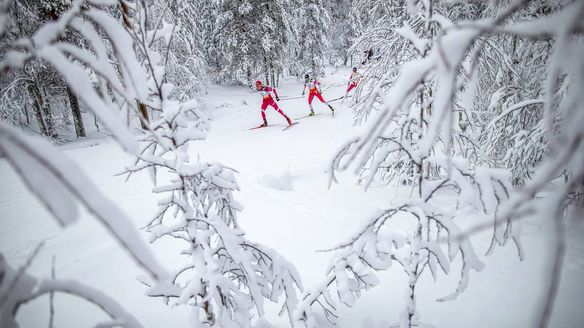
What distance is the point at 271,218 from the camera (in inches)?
216

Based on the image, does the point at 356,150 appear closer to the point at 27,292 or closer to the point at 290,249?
the point at 27,292

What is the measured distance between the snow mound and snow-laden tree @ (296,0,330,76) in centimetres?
2181

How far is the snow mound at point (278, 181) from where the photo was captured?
691 cm

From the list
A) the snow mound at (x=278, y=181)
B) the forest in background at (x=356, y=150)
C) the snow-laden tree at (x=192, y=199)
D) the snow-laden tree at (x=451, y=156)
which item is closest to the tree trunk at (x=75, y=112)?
the forest in background at (x=356, y=150)

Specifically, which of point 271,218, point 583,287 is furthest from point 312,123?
point 583,287

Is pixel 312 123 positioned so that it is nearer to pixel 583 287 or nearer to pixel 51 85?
pixel 583 287

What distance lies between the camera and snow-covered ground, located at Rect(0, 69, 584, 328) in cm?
311

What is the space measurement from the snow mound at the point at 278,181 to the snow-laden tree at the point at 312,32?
71.6 feet

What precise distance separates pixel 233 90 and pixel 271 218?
2328 cm

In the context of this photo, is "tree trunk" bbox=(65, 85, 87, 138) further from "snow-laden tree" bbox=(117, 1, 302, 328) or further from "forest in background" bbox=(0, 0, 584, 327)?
"snow-laden tree" bbox=(117, 1, 302, 328)

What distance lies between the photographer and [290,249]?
4527mm

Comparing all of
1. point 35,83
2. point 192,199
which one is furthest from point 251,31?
point 192,199

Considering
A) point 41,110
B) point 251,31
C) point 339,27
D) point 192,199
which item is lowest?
point 192,199

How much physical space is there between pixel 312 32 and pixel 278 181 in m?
23.5
